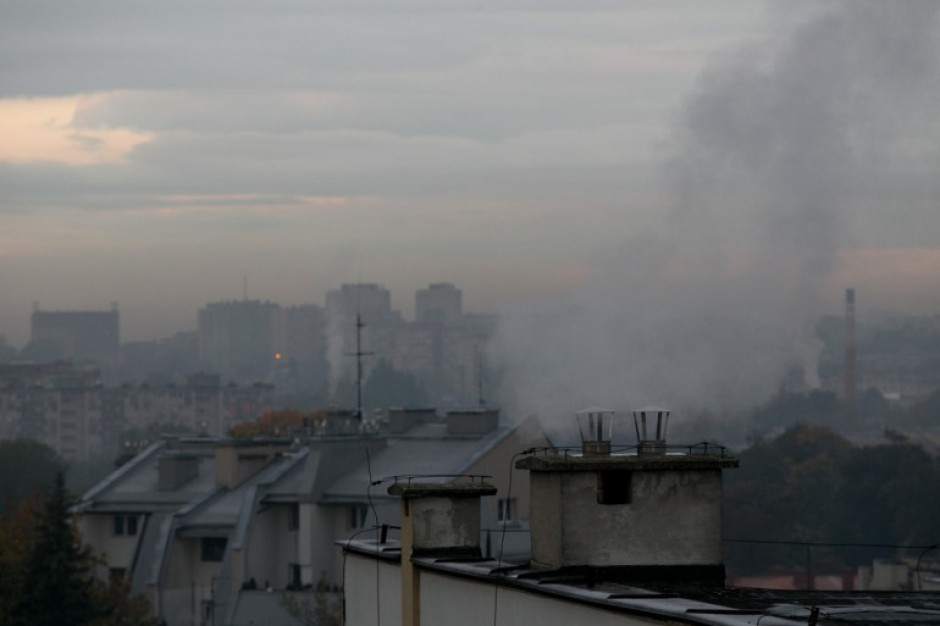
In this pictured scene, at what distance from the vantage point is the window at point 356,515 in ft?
248

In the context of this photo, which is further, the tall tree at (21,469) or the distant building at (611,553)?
the tall tree at (21,469)

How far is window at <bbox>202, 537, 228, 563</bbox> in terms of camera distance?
3145 inches

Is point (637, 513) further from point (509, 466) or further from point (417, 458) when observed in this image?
point (417, 458)

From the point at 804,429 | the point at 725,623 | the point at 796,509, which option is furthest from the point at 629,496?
the point at 804,429

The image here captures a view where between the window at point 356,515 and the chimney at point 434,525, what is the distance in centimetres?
5157

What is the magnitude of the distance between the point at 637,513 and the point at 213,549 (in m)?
60.3

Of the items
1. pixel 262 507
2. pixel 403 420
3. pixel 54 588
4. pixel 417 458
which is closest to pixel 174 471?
pixel 403 420

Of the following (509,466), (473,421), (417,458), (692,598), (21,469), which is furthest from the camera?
(21,469)

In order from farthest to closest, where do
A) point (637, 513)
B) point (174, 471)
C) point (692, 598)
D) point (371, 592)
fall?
point (174, 471), point (371, 592), point (637, 513), point (692, 598)

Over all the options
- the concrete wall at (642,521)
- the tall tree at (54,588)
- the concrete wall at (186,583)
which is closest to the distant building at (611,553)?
the concrete wall at (642,521)

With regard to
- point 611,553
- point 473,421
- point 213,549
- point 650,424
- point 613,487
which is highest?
point 650,424

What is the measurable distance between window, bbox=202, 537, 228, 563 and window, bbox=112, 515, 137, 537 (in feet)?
18.4

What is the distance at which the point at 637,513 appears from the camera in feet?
69.3

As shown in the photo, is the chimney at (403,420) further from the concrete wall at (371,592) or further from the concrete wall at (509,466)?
the concrete wall at (371,592)
